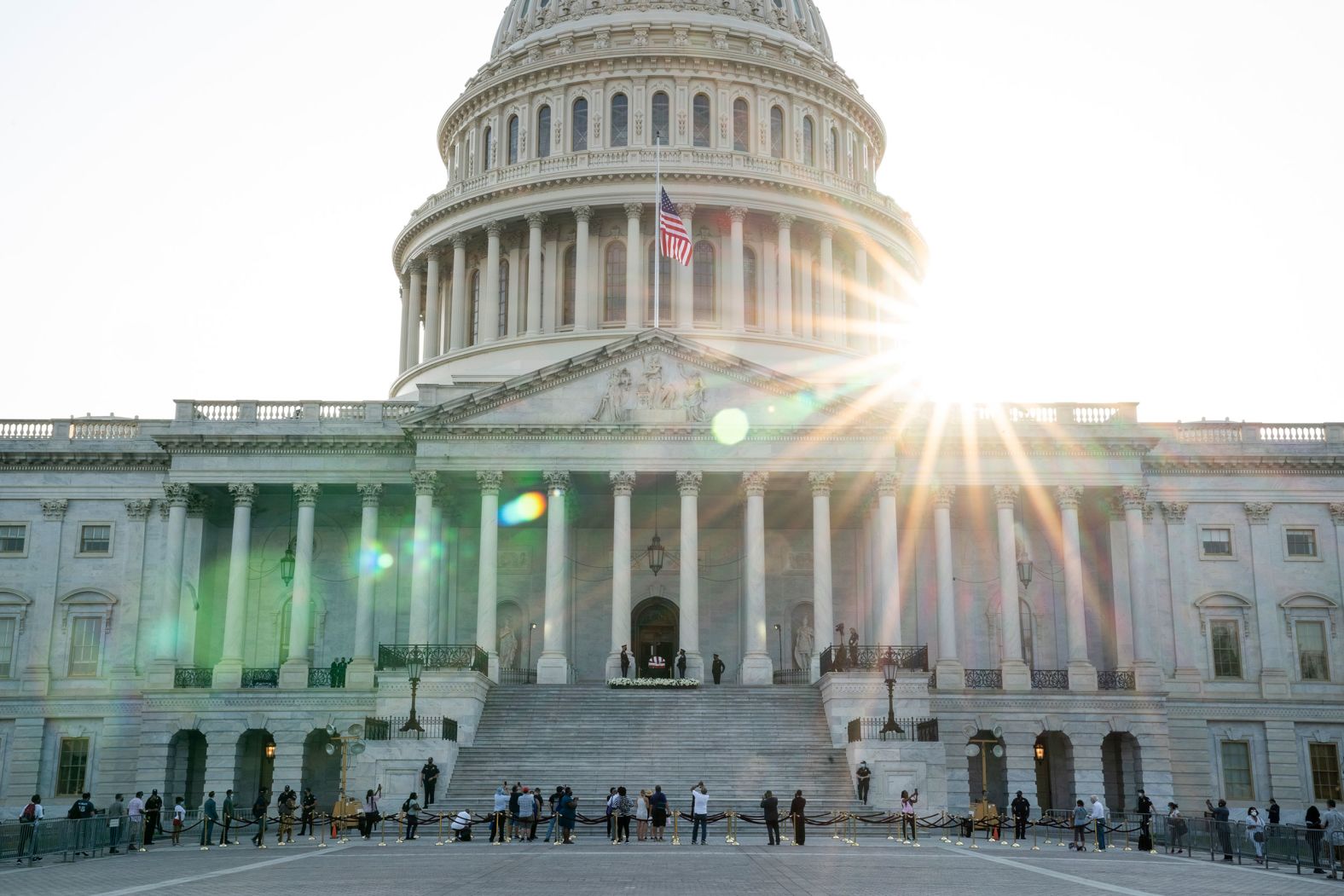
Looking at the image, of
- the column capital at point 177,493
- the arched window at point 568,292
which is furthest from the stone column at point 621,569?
the arched window at point 568,292

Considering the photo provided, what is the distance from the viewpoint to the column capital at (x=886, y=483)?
176ft

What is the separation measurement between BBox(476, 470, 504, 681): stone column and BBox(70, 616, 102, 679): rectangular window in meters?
15.1

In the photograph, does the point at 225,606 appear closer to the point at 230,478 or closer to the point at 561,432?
the point at 230,478

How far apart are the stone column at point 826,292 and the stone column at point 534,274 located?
1327cm

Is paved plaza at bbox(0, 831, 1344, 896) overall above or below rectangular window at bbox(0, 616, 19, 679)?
below

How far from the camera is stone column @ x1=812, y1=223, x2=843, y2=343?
7231 centimetres

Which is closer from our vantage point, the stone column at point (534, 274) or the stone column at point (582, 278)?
the stone column at point (582, 278)

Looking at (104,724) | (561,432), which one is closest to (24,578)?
(104,724)

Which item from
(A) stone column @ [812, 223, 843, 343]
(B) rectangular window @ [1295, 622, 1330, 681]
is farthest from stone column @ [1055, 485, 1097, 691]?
(A) stone column @ [812, 223, 843, 343]

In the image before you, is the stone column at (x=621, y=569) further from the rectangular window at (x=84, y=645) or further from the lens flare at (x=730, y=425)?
the rectangular window at (x=84, y=645)

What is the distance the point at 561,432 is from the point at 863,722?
51.9 feet

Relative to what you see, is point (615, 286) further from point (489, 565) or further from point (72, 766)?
point (72, 766)

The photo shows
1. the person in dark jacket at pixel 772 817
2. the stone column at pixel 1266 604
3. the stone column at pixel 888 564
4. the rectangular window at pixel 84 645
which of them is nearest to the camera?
the person in dark jacket at pixel 772 817

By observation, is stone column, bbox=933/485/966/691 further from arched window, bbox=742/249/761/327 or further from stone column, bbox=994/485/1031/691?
arched window, bbox=742/249/761/327
